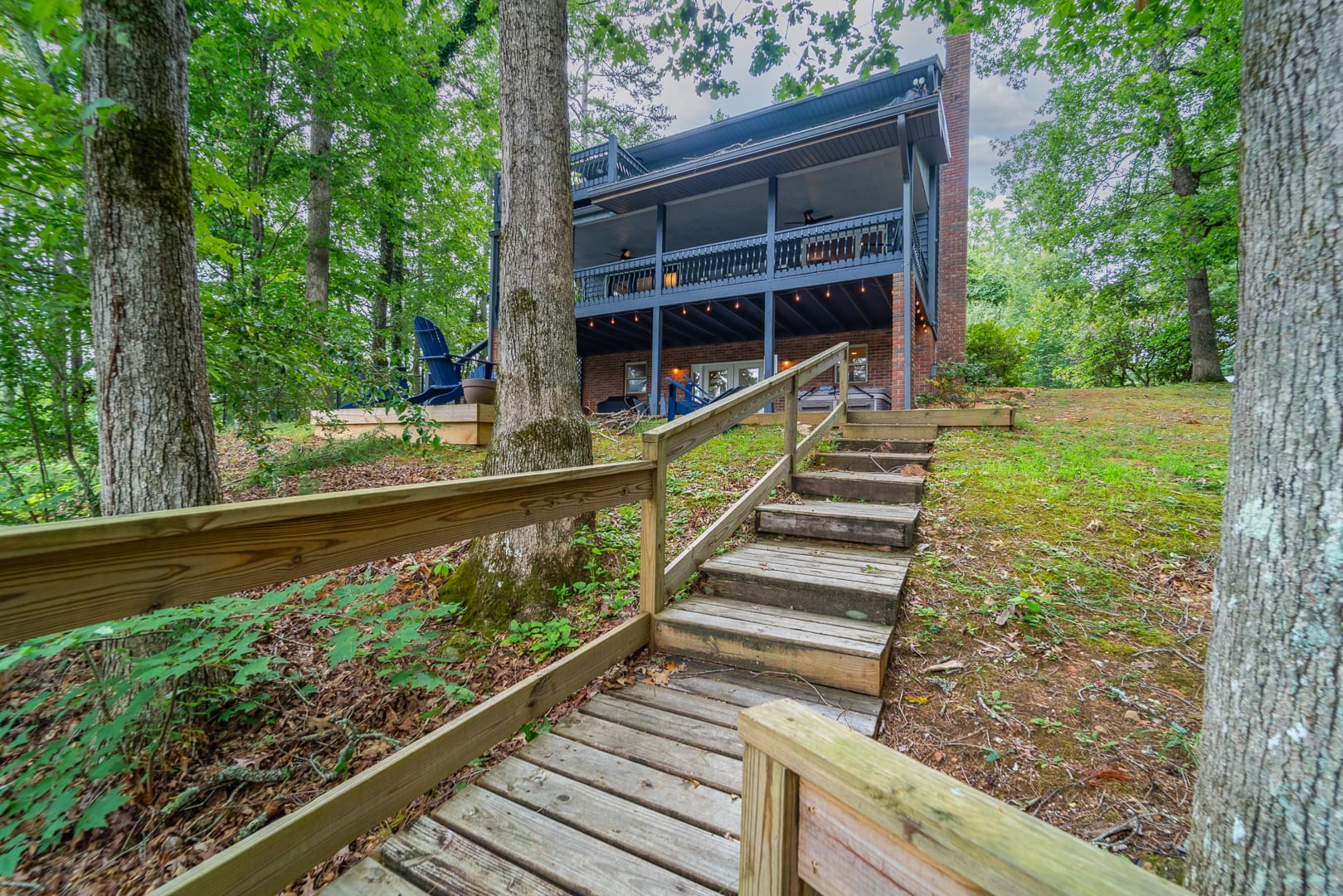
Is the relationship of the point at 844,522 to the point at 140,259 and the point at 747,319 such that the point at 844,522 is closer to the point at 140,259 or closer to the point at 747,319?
the point at 140,259

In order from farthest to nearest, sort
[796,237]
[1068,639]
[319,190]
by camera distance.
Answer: [319,190]
[796,237]
[1068,639]

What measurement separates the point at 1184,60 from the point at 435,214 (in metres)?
17.2

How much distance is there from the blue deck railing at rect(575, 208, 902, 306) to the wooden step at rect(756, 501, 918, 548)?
6171 mm

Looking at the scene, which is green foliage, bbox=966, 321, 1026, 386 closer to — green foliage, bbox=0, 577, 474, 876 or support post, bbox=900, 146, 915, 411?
support post, bbox=900, 146, 915, 411

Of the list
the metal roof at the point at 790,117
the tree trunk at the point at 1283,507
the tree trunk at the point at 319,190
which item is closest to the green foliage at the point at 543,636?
the tree trunk at the point at 1283,507

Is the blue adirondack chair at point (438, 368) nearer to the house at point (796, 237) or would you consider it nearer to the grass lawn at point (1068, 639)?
the house at point (796, 237)

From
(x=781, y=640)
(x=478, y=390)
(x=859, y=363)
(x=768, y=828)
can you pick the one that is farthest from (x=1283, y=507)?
(x=859, y=363)

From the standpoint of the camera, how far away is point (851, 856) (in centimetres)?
68

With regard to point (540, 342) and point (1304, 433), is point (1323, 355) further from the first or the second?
point (540, 342)

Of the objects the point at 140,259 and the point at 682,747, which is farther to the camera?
the point at 140,259

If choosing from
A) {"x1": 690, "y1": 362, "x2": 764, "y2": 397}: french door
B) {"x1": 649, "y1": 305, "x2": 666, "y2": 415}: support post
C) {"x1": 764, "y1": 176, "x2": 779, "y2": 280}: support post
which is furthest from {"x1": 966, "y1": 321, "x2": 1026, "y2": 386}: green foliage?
{"x1": 649, "y1": 305, "x2": 666, "y2": 415}: support post

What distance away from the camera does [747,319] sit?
1142 cm

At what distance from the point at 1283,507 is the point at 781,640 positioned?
5.72 ft

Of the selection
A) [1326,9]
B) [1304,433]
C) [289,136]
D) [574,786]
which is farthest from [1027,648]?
[289,136]
